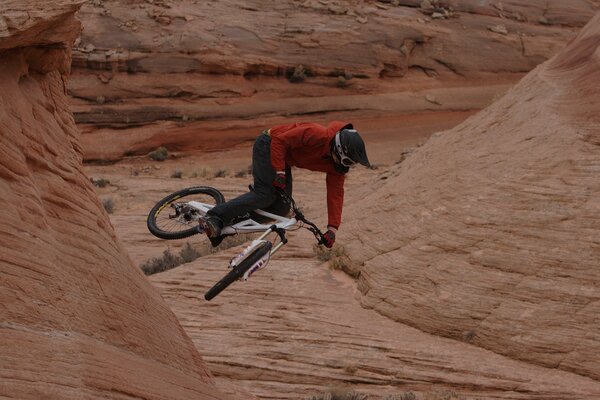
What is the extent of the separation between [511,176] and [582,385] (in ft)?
10.3

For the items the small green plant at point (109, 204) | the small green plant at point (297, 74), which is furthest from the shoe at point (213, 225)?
the small green plant at point (297, 74)

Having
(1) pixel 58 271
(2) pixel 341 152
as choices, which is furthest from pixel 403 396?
(1) pixel 58 271

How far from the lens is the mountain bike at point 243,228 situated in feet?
27.1

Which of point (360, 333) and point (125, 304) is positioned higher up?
point (125, 304)

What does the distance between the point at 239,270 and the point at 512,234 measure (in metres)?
3.84

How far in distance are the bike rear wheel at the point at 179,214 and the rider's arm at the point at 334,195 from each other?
1499 millimetres

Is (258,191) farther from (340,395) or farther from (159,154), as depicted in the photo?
(159,154)

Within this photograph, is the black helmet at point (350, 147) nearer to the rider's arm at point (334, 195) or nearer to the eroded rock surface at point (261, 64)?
the rider's arm at point (334, 195)

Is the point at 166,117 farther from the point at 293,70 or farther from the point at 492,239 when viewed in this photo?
the point at 492,239

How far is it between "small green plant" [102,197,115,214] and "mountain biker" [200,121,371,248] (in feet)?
30.0

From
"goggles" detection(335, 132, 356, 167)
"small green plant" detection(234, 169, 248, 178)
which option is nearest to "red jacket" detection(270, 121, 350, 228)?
"goggles" detection(335, 132, 356, 167)

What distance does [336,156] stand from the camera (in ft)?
26.2

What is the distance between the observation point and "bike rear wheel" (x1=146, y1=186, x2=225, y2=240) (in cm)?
979

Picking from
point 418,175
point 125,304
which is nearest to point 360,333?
point 418,175
